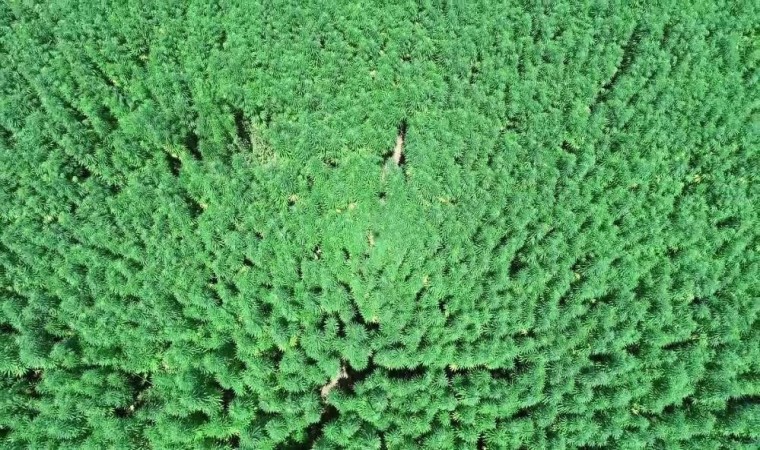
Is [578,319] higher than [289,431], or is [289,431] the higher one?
[578,319]

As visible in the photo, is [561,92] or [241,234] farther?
[561,92]

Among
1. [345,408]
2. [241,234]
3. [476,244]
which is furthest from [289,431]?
[476,244]

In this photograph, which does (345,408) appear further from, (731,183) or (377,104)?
(731,183)

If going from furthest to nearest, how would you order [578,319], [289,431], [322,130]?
[322,130]
[578,319]
[289,431]

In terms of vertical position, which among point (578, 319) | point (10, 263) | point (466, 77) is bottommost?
point (578, 319)

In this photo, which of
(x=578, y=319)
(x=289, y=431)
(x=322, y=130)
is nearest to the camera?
(x=289, y=431)

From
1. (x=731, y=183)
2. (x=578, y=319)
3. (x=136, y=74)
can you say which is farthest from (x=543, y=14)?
(x=136, y=74)

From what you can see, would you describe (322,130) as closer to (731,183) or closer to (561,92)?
(561,92)
